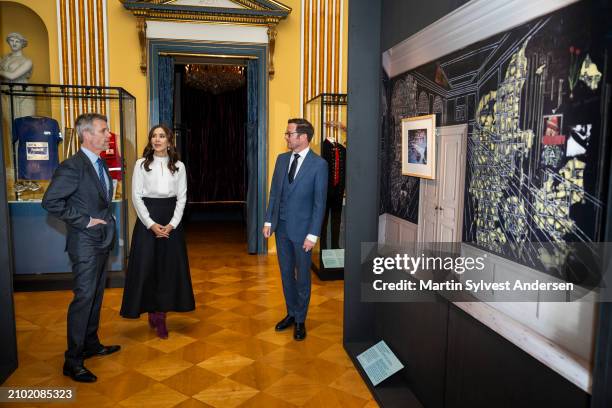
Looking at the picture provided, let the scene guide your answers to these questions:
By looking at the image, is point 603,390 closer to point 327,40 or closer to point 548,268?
point 548,268

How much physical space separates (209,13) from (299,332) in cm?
403

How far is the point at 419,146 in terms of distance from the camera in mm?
2541

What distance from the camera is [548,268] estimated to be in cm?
159

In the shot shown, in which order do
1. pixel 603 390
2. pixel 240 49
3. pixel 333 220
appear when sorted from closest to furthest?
pixel 603 390
pixel 333 220
pixel 240 49

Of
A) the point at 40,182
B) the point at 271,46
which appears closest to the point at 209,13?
the point at 271,46

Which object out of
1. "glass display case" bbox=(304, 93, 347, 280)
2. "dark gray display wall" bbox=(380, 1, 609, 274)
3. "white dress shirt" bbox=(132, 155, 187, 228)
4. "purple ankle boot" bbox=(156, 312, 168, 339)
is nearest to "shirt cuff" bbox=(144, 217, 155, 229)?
"white dress shirt" bbox=(132, 155, 187, 228)

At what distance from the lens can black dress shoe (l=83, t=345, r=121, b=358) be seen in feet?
10.7

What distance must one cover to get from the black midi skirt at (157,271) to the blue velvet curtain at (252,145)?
2.91 metres

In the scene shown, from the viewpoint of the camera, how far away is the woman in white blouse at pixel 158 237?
336 cm

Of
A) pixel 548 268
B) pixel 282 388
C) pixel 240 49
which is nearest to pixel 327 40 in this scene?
pixel 240 49

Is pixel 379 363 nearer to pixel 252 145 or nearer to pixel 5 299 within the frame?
pixel 5 299

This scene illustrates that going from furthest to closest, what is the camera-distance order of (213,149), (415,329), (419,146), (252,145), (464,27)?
(213,149) < (252,145) < (415,329) < (419,146) < (464,27)

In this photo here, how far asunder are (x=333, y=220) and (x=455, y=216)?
3.02 m

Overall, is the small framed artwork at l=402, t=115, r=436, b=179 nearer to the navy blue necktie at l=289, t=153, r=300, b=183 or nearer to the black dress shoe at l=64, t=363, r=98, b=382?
the navy blue necktie at l=289, t=153, r=300, b=183
